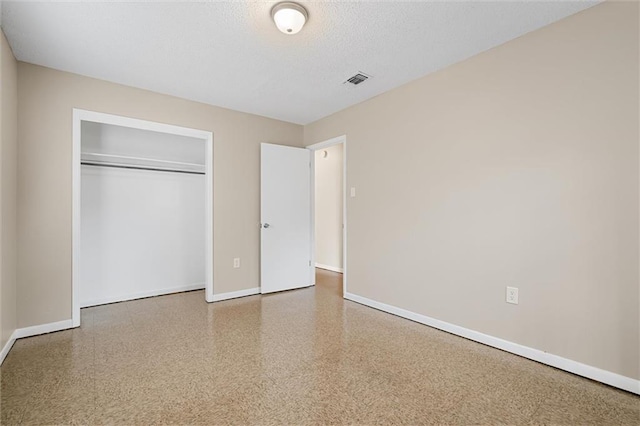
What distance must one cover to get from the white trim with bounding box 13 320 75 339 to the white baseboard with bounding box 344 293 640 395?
10.2 feet

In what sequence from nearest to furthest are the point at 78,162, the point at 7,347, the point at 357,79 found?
the point at 7,347 → the point at 78,162 → the point at 357,79

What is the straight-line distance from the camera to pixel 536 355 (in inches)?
85.5

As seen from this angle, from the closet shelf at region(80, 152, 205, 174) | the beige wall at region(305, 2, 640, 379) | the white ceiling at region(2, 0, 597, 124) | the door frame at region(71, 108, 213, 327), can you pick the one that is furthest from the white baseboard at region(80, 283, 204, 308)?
the beige wall at region(305, 2, 640, 379)

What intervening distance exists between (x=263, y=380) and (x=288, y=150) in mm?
2976

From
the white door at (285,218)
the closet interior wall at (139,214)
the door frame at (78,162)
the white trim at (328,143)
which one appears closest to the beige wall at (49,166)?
the door frame at (78,162)

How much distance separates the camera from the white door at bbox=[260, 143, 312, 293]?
4.04 meters

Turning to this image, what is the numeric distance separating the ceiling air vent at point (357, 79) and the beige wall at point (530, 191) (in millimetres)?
434

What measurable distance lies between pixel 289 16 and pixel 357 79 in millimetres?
1182

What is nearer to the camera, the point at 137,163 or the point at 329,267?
the point at 137,163

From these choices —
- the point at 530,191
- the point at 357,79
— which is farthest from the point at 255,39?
the point at 530,191

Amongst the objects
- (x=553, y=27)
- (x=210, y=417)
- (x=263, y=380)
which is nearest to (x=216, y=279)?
(x=263, y=380)

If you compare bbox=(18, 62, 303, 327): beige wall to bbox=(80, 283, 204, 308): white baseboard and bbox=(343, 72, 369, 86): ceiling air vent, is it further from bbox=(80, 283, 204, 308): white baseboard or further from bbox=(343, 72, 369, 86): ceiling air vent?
bbox=(343, 72, 369, 86): ceiling air vent

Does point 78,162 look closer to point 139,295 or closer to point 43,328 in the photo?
point 43,328

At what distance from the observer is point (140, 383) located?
6.22 feet
